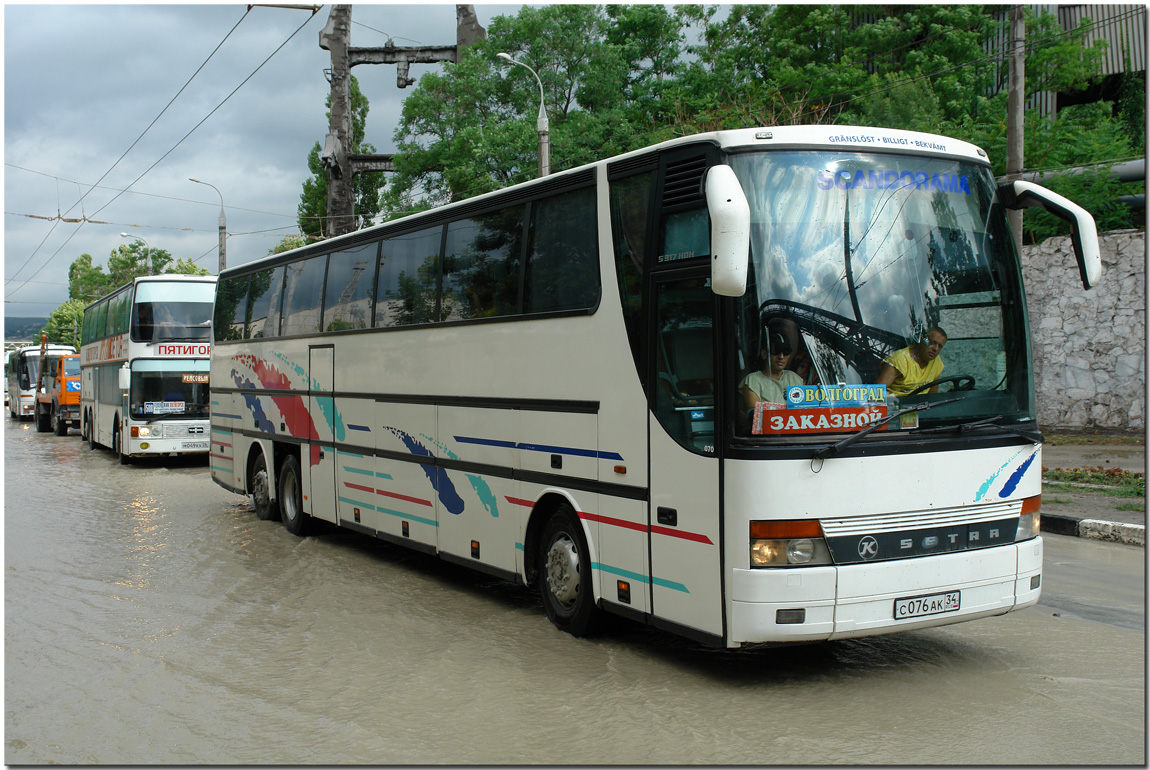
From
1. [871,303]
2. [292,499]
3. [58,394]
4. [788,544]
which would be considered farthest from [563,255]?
[58,394]

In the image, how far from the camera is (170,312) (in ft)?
70.5

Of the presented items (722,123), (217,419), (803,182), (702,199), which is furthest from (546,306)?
(722,123)

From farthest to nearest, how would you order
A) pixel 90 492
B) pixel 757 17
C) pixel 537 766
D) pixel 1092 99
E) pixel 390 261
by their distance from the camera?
1. pixel 757 17
2. pixel 1092 99
3. pixel 90 492
4. pixel 390 261
5. pixel 537 766

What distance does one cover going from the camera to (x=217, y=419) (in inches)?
595

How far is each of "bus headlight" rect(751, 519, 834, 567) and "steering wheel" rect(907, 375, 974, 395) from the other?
3.40 ft

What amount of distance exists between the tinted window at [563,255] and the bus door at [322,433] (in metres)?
4.27

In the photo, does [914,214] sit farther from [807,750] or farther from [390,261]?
[390,261]

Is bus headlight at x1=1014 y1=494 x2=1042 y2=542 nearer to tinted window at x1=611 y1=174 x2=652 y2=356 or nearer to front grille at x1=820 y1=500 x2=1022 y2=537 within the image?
front grille at x1=820 y1=500 x2=1022 y2=537

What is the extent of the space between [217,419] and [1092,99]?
28195 millimetres

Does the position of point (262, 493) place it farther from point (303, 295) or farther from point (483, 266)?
point (483, 266)

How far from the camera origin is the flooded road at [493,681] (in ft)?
16.0

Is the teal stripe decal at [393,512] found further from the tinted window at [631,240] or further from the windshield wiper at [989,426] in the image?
the windshield wiper at [989,426]

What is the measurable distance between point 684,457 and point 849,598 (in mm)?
1223

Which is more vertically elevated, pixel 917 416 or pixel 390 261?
pixel 390 261
